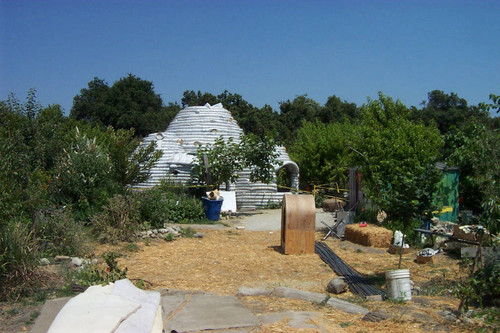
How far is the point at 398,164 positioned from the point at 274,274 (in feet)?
19.0

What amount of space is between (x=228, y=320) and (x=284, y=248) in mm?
5562

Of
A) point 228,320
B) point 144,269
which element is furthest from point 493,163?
point 144,269

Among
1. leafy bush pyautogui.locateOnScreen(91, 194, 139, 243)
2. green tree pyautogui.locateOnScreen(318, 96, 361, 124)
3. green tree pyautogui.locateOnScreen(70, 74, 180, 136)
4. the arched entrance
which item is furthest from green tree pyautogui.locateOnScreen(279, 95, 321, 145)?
leafy bush pyautogui.locateOnScreen(91, 194, 139, 243)

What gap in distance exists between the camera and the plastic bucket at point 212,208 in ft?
57.2

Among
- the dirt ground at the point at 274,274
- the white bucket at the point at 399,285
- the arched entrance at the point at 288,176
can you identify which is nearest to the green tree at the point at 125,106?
the arched entrance at the point at 288,176

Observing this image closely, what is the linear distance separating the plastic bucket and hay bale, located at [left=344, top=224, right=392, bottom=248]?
6021 mm

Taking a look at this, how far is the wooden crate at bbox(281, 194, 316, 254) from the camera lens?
11.4 metres

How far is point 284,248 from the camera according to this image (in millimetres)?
11461

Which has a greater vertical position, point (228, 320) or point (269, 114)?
point (269, 114)

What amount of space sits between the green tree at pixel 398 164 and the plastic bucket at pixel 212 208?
5.31m

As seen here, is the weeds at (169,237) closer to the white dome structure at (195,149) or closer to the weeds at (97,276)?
the weeds at (97,276)

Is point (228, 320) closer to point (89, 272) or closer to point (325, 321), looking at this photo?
point (325, 321)

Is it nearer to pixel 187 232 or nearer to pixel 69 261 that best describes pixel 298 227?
pixel 187 232

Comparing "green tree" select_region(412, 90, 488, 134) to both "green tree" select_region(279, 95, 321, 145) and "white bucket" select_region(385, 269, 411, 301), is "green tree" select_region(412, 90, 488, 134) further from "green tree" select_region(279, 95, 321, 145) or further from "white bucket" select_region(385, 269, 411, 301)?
"white bucket" select_region(385, 269, 411, 301)
